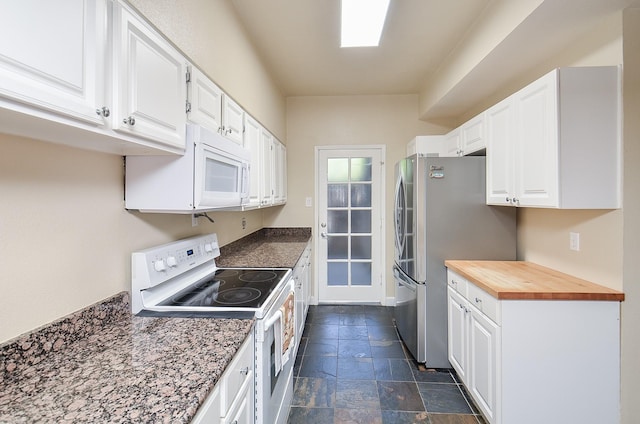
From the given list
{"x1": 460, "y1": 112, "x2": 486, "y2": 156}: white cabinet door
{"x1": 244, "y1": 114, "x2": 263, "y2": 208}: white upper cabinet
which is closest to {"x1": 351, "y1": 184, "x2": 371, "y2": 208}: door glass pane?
{"x1": 460, "y1": 112, "x2": 486, "y2": 156}: white cabinet door

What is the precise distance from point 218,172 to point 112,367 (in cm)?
91

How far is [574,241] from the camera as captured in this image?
5.93 feet

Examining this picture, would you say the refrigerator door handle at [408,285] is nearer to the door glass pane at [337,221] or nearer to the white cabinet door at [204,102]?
the door glass pane at [337,221]

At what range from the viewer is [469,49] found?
2318mm

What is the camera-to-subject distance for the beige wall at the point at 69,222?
864 millimetres

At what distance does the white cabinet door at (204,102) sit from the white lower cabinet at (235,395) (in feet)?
3.53

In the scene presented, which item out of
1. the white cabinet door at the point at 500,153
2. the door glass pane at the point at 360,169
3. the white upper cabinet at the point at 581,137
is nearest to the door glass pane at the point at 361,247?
the door glass pane at the point at 360,169

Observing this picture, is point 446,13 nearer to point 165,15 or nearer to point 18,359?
point 165,15

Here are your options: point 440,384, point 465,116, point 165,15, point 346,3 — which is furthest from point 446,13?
point 440,384

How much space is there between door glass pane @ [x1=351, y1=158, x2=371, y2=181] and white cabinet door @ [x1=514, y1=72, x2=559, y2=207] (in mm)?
2018

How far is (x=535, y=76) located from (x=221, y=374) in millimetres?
2744

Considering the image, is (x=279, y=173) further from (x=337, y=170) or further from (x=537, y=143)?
(x=537, y=143)

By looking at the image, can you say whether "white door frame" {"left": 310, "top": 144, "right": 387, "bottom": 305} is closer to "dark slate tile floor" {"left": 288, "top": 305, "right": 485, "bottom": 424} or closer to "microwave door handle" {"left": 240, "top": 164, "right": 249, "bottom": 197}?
"dark slate tile floor" {"left": 288, "top": 305, "right": 485, "bottom": 424}

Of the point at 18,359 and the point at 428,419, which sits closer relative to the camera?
the point at 18,359
